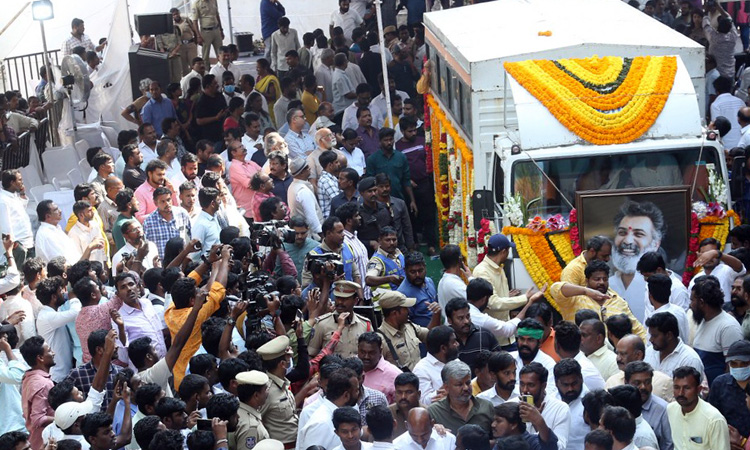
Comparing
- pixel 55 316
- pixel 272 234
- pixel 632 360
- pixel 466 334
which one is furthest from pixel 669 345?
pixel 55 316

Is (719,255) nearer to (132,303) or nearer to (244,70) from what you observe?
(132,303)

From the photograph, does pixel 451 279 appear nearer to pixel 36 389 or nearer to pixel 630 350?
pixel 630 350

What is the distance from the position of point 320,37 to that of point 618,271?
11.7 metres

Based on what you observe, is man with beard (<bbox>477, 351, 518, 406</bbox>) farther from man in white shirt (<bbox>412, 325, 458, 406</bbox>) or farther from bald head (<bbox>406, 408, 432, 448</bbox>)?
bald head (<bbox>406, 408, 432, 448</bbox>)

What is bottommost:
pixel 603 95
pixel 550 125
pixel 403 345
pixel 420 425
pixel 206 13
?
pixel 403 345

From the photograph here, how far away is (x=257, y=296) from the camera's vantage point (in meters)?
9.17

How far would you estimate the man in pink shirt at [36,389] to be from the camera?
8477 mm

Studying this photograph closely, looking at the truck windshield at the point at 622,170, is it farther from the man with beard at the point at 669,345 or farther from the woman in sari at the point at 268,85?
the woman in sari at the point at 268,85

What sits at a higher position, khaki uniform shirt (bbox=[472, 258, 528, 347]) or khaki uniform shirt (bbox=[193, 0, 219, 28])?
khaki uniform shirt (bbox=[193, 0, 219, 28])

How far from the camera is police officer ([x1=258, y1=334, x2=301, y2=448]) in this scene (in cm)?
802

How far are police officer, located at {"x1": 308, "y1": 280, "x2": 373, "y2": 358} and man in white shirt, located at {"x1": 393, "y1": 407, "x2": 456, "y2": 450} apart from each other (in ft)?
5.92

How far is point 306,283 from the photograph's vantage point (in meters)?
10.4

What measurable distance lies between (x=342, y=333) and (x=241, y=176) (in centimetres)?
544

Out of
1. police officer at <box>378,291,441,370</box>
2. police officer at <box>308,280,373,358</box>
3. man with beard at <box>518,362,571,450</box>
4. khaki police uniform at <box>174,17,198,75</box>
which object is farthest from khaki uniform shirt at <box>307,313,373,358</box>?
khaki police uniform at <box>174,17,198,75</box>
